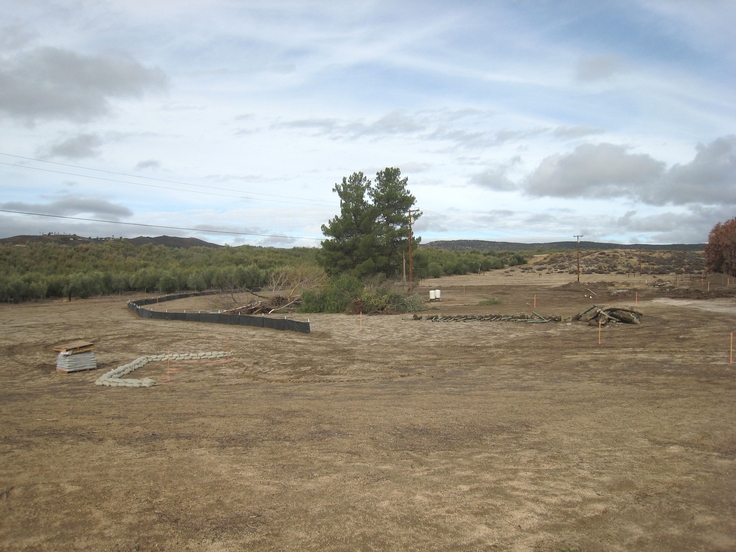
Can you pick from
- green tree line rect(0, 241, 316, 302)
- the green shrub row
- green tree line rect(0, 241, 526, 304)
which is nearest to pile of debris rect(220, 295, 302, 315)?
the green shrub row

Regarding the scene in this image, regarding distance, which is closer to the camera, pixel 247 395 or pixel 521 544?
pixel 521 544

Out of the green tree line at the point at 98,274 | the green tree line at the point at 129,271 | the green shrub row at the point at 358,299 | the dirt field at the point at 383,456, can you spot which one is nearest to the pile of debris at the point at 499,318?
the green shrub row at the point at 358,299

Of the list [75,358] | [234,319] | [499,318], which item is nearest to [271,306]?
[234,319]

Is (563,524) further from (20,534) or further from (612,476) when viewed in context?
(20,534)

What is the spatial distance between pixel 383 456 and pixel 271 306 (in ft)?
101

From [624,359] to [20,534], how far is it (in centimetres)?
1541

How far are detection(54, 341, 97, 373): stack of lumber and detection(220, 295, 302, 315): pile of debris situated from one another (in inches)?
699

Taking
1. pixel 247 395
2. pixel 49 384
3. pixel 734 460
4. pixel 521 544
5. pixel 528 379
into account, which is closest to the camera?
pixel 521 544

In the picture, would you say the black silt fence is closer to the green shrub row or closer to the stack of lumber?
the green shrub row

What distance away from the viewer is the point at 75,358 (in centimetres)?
1723

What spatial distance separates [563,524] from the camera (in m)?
5.42

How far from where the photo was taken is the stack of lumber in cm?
1702

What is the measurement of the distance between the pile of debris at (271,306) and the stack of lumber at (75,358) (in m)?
17.8

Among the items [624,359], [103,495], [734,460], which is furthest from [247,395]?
[624,359]
